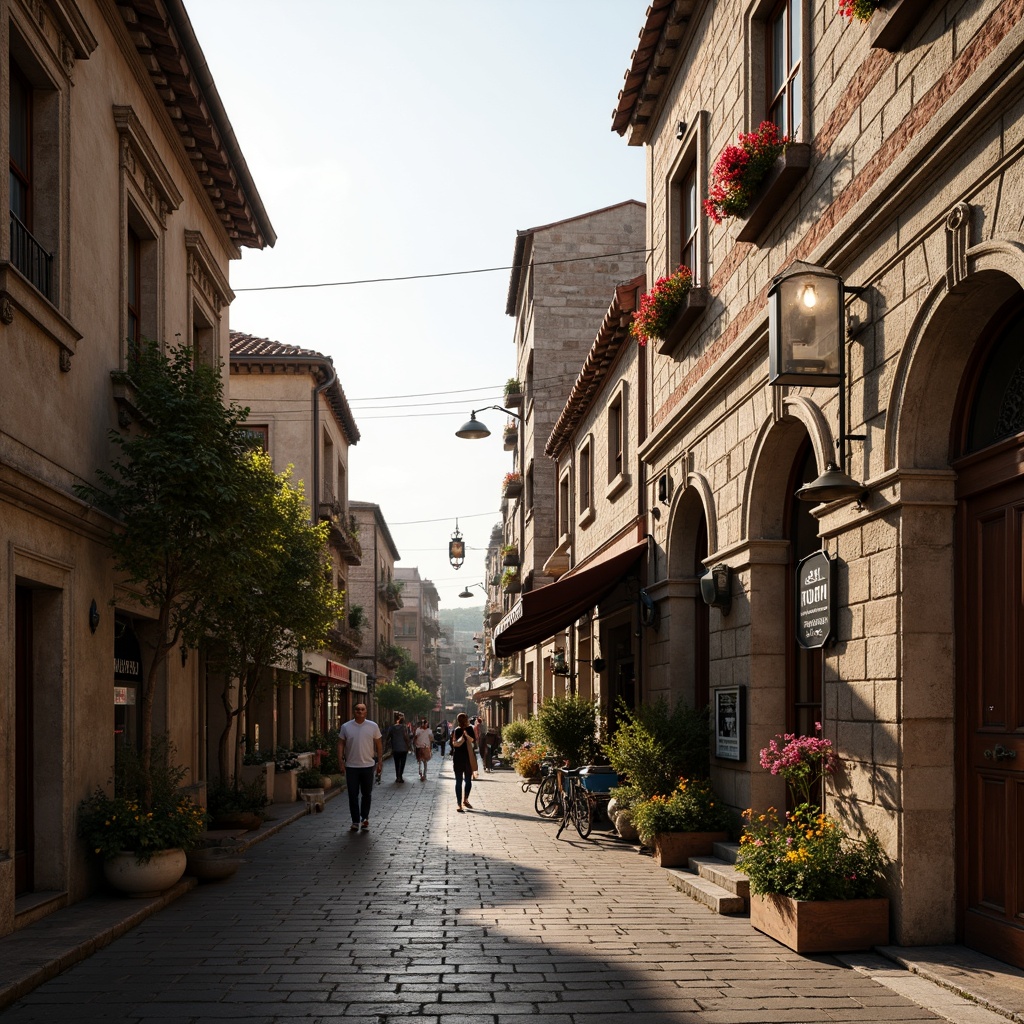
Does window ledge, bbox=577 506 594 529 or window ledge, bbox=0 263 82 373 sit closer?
window ledge, bbox=0 263 82 373

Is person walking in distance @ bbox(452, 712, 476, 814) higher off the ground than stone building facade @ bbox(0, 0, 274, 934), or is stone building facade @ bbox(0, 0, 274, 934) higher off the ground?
stone building facade @ bbox(0, 0, 274, 934)

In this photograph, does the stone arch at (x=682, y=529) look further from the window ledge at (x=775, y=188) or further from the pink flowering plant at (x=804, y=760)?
the pink flowering plant at (x=804, y=760)

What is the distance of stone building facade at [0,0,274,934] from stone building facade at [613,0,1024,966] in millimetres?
5775

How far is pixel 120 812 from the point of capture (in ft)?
32.2

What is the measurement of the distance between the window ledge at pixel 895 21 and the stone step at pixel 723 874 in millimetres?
5762

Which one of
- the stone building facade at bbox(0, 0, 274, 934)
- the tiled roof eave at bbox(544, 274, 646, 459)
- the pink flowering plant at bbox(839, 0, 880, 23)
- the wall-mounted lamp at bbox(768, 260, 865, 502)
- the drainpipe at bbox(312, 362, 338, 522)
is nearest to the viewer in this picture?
the pink flowering plant at bbox(839, 0, 880, 23)

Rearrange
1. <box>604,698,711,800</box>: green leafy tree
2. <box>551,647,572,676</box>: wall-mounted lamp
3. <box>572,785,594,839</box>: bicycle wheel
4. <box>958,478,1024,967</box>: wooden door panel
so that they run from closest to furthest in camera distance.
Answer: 1. <box>958,478,1024,967</box>: wooden door panel
2. <box>604,698,711,800</box>: green leafy tree
3. <box>572,785,594,839</box>: bicycle wheel
4. <box>551,647,572,676</box>: wall-mounted lamp

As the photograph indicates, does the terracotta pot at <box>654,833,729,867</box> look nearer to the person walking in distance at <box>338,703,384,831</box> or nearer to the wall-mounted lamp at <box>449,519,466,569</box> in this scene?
the person walking in distance at <box>338,703,384,831</box>

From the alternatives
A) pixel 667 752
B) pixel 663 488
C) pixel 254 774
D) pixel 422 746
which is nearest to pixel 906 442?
pixel 667 752

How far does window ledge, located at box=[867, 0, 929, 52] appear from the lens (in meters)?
7.16

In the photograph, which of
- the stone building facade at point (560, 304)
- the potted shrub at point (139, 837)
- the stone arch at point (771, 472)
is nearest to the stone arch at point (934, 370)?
the stone arch at point (771, 472)

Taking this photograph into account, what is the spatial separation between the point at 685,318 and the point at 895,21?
5.69 meters

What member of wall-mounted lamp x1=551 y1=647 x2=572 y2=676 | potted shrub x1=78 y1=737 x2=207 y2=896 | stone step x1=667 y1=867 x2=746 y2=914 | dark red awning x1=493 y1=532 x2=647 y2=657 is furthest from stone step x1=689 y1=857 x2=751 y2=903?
wall-mounted lamp x1=551 y1=647 x2=572 y2=676

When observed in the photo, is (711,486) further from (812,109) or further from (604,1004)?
(604,1004)
